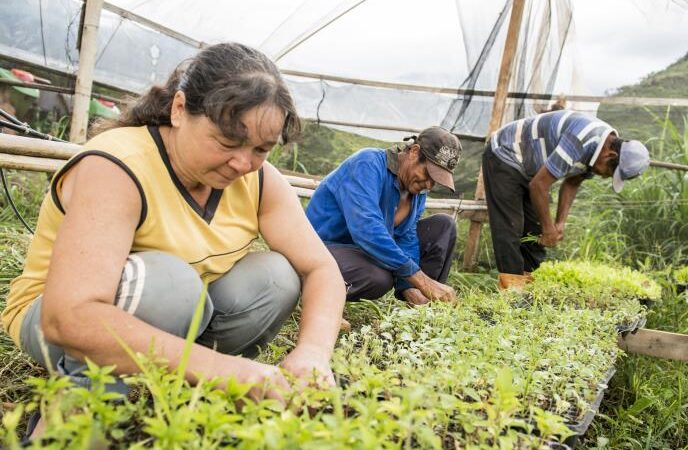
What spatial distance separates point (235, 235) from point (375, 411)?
0.87 meters

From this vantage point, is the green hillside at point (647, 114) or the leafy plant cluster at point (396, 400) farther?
the green hillside at point (647, 114)

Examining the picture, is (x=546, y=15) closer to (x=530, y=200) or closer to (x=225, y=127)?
(x=530, y=200)

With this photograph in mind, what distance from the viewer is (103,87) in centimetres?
571

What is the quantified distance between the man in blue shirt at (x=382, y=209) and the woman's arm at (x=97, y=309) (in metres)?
1.67

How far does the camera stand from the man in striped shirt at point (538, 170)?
3859 mm

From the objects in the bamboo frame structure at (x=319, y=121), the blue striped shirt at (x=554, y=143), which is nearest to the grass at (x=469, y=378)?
the bamboo frame structure at (x=319, y=121)

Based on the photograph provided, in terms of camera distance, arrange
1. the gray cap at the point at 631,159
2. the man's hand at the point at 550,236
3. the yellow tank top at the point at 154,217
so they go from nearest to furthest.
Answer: the yellow tank top at the point at 154,217
the gray cap at the point at 631,159
the man's hand at the point at 550,236

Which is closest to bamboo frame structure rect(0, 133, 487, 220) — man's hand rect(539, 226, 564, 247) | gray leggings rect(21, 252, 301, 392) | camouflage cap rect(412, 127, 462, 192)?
gray leggings rect(21, 252, 301, 392)

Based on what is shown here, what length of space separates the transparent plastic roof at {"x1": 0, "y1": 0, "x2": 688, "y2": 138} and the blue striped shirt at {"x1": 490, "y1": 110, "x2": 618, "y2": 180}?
4.01 feet

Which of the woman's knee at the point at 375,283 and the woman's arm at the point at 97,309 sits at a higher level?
the woman's arm at the point at 97,309

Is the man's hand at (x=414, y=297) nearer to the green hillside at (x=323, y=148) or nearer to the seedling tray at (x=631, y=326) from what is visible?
the seedling tray at (x=631, y=326)

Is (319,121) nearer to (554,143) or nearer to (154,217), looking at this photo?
(554,143)

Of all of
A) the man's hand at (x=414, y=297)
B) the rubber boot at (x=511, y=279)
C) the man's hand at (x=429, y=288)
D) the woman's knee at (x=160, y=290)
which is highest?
the woman's knee at (x=160, y=290)

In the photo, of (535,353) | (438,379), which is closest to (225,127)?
(438,379)
